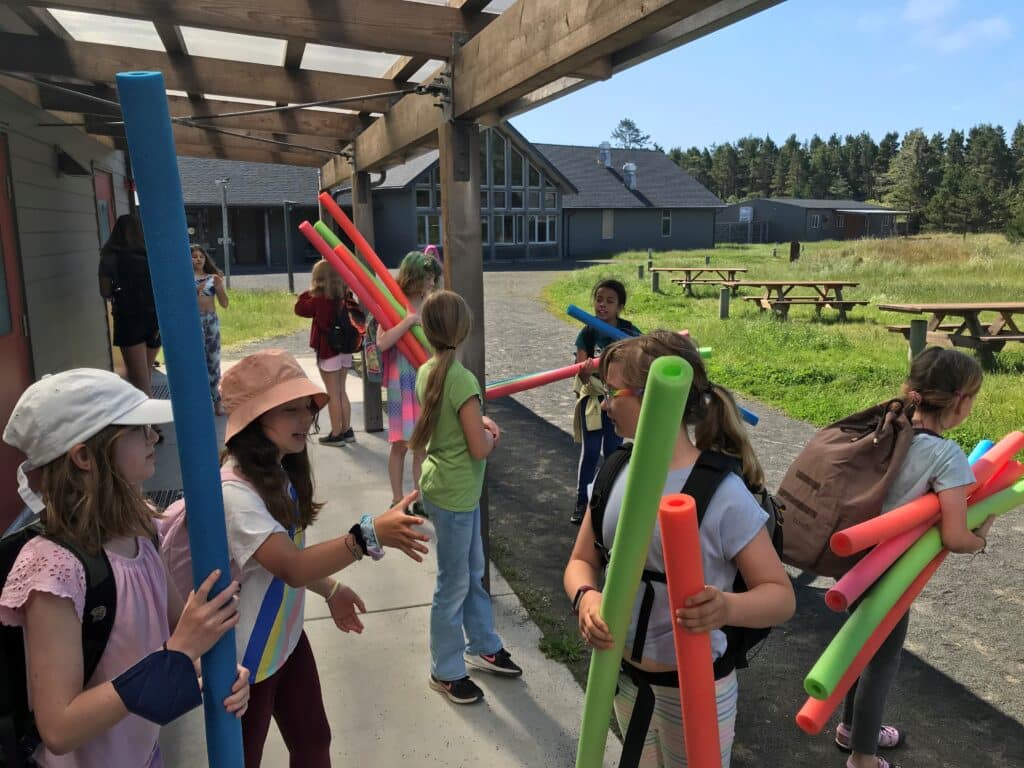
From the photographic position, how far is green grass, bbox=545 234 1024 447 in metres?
8.45

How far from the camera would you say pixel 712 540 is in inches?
68.9

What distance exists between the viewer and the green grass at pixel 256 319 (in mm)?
14047

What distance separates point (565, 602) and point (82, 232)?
655 cm

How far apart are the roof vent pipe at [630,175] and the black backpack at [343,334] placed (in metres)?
46.0

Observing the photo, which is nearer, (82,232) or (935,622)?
(935,622)

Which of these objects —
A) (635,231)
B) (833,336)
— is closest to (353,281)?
(833,336)

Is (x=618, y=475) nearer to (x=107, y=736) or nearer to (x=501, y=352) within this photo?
(x=107, y=736)

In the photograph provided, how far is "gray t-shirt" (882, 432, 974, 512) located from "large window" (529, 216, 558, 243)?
4073cm

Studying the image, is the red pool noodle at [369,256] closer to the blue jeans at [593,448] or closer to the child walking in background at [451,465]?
the child walking in background at [451,465]

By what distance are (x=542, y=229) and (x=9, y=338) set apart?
39.5 metres

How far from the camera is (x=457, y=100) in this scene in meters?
3.70

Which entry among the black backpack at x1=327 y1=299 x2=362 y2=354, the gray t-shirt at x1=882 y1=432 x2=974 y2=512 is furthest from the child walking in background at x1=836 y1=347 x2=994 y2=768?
the black backpack at x1=327 y1=299 x2=362 y2=354

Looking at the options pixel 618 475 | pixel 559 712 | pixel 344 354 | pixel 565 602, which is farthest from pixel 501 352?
pixel 618 475

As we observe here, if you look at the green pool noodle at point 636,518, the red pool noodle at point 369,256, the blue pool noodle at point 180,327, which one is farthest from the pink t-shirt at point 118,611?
the red pool noodle at point 369,256
